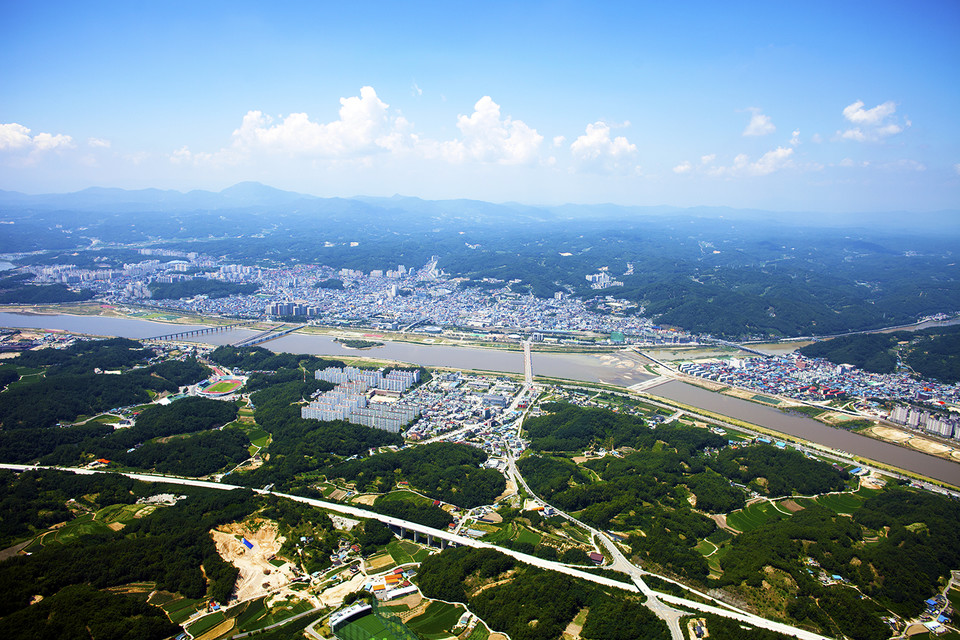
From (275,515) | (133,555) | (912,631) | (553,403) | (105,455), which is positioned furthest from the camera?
(553,403)

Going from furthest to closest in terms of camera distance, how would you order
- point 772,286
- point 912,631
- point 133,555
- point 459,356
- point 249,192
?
point 249,192, point 772,286, point 459,356, point 133,555, point 912,631

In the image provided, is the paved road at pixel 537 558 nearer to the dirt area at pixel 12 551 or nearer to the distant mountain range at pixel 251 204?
the dirt area at pixel 12 551

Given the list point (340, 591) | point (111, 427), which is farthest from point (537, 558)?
point (111, 427)

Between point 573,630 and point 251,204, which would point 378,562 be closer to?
point 573,630

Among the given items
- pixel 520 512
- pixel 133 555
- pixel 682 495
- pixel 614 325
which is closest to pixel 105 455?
pixel 133 555

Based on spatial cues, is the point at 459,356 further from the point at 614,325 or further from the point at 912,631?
the point at 912,631

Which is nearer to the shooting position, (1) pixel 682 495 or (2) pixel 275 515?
(2) pixel 275 515
